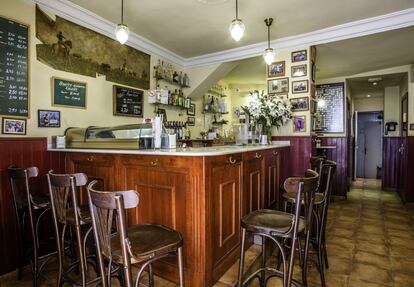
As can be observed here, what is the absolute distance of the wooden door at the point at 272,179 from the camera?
9.23ft

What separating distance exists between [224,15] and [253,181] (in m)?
2.10

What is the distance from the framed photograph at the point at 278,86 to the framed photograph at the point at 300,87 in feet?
0.34

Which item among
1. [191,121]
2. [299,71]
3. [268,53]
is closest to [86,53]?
[268,53]

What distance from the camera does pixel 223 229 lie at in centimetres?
195

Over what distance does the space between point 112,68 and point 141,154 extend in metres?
2.03

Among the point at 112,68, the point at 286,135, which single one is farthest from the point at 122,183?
the point at 286,135

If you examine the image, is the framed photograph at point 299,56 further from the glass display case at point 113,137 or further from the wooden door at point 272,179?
the glass display case at point 113,137

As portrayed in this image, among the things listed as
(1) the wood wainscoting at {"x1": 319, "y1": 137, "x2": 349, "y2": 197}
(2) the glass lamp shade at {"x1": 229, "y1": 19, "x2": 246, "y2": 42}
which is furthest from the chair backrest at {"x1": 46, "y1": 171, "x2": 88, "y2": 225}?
(1) the wood wainscoting at {"x1": 319, "y1": 137, "x2": 349, "y2": 197}

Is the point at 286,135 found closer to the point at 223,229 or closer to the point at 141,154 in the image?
the point at 223,229

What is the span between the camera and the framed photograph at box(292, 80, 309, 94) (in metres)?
3.68

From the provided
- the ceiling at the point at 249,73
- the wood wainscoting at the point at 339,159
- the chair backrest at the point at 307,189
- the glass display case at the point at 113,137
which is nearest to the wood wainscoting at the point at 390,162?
the wood wainscoting at the point at 339,159

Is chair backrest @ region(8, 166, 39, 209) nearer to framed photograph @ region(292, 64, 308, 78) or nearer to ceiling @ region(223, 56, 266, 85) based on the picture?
framed photograph @ region(292, 64, 308, 78)

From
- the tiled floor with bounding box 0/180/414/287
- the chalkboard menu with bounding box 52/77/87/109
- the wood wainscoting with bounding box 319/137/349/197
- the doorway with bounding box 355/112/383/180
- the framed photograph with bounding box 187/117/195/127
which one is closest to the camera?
the tiled floor with bounding box 0/180/414/287

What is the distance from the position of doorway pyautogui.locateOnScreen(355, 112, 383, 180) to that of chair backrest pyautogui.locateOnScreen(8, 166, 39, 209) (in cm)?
906
